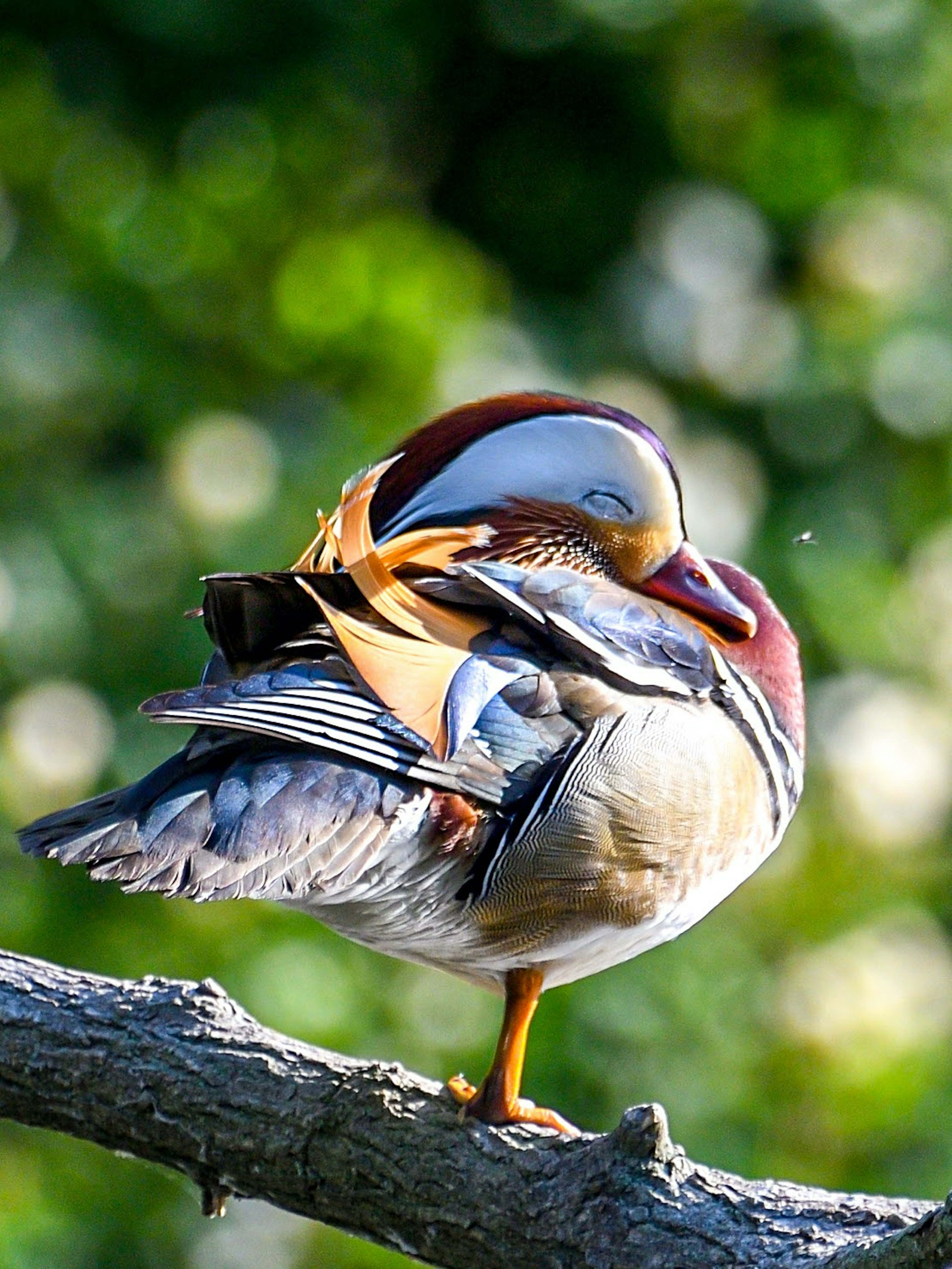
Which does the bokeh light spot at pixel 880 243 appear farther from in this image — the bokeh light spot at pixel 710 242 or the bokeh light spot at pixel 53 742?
the bokeh light spot at pixel 53 742

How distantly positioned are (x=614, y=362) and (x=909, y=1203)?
2.12m

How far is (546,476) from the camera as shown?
1.80 metres

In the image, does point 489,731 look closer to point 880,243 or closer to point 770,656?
point 770,656

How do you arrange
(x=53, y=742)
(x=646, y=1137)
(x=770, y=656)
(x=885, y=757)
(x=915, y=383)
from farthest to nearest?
1. (x=915, y=383)
2. (x=885, y=757)
3. (x=53, y=742)
4. (x=770, y=656)
5. (x=646, y=1137)

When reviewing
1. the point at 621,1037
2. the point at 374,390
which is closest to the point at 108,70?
the point at 374,390

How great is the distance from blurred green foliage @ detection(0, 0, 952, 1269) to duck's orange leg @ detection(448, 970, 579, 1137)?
107 cm

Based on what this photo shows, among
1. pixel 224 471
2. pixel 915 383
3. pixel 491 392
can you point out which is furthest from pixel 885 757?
pixel 224 471

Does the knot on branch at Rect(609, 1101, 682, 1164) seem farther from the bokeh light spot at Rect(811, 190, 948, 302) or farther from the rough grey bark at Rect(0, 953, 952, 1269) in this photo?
the bokeh light spot at Rect(811, 190, 948, 302)

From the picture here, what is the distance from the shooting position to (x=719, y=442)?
10.9 ft

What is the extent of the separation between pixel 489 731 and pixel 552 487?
14.2 inches

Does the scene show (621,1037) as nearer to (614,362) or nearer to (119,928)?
(119,928)

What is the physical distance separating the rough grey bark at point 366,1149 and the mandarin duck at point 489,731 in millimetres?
83

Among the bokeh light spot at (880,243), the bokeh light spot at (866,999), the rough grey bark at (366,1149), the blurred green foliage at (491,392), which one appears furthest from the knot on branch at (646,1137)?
the bokeh light spot at (880,243)

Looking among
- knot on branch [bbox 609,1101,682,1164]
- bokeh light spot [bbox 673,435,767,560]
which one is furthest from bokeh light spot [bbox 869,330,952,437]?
knot on branch [bbox 609,1101,682,1164]
